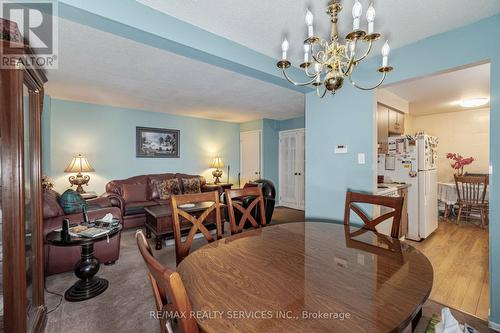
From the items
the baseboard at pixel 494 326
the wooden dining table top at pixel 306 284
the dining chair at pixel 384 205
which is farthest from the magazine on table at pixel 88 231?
the baseboard at pixel 494 326

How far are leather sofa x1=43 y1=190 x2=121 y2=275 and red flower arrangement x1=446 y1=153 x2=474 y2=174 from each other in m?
6.25

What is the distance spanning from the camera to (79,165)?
3.93 meters

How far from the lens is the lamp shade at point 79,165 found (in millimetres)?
3895

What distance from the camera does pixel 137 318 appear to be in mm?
1750

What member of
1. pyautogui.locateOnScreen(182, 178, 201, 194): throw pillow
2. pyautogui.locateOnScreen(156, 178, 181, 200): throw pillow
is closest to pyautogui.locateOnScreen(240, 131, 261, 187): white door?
pyautogui.locateOnScreen(182, 178, 201, 194): throw pillow

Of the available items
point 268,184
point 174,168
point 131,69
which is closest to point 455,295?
point 268,184

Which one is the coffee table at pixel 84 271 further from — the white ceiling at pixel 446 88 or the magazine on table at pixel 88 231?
the white ceiling at pixel 446 88

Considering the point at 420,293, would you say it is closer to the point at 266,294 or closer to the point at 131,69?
the point at 266,294

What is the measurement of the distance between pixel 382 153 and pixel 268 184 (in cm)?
206

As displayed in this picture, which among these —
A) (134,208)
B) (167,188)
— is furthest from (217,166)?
(134,208)

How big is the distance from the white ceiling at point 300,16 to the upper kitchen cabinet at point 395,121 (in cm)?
167

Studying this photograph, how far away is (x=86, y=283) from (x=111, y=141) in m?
3.18

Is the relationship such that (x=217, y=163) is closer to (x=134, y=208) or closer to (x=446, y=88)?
(x=134, y=208)

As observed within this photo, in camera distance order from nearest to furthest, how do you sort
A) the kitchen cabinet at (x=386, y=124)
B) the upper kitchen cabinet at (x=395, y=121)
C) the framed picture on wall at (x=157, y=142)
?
the kitchen cabinet at (x=386, y=124) < the upper kitchen cabinet at (x=395, y=121) < the framed picture on wall at (x=157, y=142)
